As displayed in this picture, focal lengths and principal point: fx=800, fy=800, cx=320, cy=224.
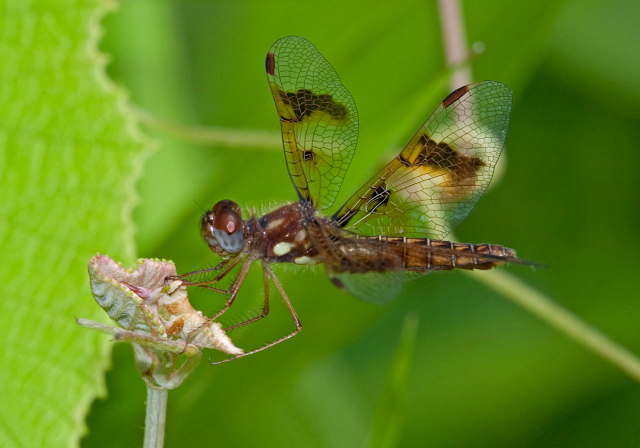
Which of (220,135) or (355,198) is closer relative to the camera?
(220,135)

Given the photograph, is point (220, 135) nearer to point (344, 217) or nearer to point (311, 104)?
point (311, 104)

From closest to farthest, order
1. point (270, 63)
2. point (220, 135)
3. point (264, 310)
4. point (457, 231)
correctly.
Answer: point (264, 310) < point (270, 63) < point (220, 135) < point (457, 231)

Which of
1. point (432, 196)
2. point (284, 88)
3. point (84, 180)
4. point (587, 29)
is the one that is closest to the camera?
point (84, 180)

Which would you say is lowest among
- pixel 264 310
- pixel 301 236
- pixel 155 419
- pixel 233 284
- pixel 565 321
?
pixel 155 419

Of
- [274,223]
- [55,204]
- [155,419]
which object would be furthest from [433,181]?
[155,419]

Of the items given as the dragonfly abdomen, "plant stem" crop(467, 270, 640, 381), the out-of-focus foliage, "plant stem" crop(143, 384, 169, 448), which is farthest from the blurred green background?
"plant stem" crop(143, 384, 169, 448)

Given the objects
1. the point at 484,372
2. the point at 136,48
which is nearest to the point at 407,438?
the point at 484,372

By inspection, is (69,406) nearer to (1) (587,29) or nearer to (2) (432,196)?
(2) (432,196)
